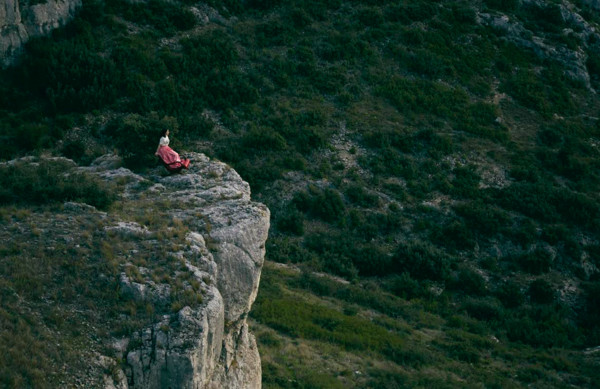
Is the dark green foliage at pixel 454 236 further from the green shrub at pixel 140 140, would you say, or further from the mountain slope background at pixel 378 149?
the green shrub at pixel 140 140

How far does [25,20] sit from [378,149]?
26.6 meters

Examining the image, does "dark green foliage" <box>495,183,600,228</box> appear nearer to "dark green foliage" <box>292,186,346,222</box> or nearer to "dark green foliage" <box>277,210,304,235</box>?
"dark green foliage" <box>292,186,346,222</box>

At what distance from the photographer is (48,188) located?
2059 centimetres

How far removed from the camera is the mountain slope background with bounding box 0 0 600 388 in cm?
2858

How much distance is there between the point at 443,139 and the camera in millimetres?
45125

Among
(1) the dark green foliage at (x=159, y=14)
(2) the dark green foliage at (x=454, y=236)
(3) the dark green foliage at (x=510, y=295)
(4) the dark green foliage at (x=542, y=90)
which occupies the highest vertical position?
(4) the dark green foliage at (x=542, y=90)

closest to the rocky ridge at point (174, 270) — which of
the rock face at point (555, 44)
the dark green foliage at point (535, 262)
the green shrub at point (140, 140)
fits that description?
the green shrub at point (140, 140)

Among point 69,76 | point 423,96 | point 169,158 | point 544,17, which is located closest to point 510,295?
point 423,96

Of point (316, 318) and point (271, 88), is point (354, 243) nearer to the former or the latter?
point (316, 318)

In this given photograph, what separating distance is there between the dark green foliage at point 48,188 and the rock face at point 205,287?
4.69 feet

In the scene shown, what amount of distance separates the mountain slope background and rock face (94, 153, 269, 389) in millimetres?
2965

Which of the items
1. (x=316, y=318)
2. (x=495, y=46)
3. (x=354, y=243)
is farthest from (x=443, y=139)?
(x=316, y=318)

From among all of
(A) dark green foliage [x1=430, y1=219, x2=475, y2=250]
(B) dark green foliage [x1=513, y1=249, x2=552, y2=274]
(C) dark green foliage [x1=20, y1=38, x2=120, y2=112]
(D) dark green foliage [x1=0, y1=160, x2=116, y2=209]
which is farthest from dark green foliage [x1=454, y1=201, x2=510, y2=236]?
(D) dark green foliage [x1=0, y1=160, x2=116, y2=209]

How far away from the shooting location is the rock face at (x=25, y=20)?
131 feet
